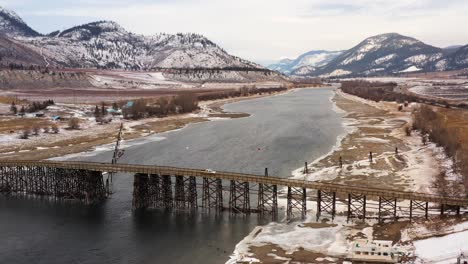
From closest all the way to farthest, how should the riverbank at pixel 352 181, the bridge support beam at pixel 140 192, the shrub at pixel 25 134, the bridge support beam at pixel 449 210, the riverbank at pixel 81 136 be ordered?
1. the riverbank at pixel 352 181
2. the bridge support beam at pixel 449 210
3. the bridge support beam at pixel 140 192
4. the riverbank at pixel 81 136
5. the shrub at pixel 25 134

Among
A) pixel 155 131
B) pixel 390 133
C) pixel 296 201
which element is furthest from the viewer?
pixel 155 131

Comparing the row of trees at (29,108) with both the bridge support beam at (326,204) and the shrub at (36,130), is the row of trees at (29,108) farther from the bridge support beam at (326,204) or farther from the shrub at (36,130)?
the bridge support beam at (326,204)

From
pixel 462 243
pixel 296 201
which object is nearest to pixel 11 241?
pixel 296 201

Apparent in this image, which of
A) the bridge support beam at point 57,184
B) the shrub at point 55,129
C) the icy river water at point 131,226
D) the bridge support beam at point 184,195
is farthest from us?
the shrub at point 55,129

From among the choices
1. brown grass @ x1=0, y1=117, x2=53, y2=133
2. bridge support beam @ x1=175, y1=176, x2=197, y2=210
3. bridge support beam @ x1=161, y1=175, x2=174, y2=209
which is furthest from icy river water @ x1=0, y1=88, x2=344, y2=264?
brown grass @ x1=0, y1=117, x2=53, y2=133

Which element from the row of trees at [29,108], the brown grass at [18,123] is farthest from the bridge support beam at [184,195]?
the row of trees at [29,108]

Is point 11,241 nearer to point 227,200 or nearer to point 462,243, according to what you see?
point 227,200

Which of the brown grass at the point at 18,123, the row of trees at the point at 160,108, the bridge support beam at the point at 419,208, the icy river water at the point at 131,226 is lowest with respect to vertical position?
the icy river water at the point at 131,226
